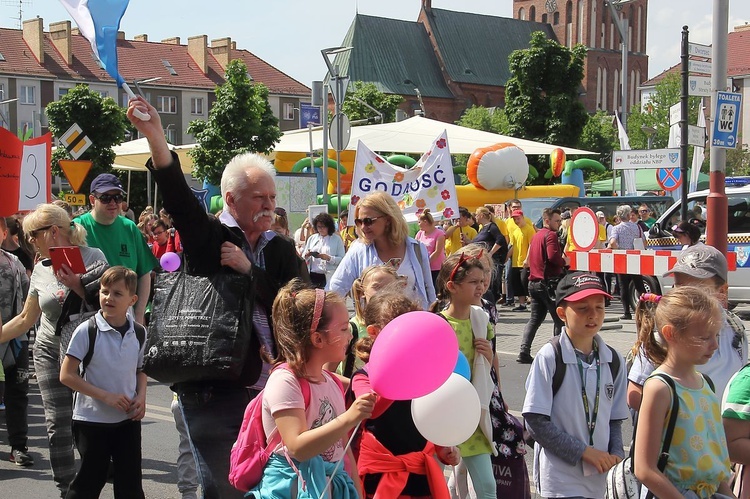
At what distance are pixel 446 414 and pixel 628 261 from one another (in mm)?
10012

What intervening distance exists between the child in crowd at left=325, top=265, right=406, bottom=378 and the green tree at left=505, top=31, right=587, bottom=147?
4062cm

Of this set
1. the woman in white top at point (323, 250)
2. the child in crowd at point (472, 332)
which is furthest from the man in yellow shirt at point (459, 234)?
the child in crowd at point (472, 332)

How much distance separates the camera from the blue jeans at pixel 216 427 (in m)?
3.90

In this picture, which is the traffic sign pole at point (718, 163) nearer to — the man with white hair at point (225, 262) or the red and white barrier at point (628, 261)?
the red and white barrier at point (628, 261)

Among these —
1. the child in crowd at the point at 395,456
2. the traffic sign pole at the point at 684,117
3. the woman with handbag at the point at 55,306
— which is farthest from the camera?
the traffic sign pole at the point at 684,117

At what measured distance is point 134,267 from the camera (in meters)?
Answer: 6.58

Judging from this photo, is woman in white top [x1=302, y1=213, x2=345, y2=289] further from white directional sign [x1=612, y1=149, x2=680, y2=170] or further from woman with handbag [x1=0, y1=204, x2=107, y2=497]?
woman with handbag [x1=0, y1=204, x2=107, y2=497]

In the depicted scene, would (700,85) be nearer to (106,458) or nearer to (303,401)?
(106,458)

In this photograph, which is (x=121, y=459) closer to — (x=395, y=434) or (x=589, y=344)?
(x=395, y=434)

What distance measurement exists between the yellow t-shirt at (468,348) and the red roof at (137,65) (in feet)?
233

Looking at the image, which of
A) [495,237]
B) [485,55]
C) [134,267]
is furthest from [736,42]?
[134,267]

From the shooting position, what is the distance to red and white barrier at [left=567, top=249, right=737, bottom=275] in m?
12.5

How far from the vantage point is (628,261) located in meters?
13.2

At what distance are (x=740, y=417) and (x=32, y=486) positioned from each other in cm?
470
